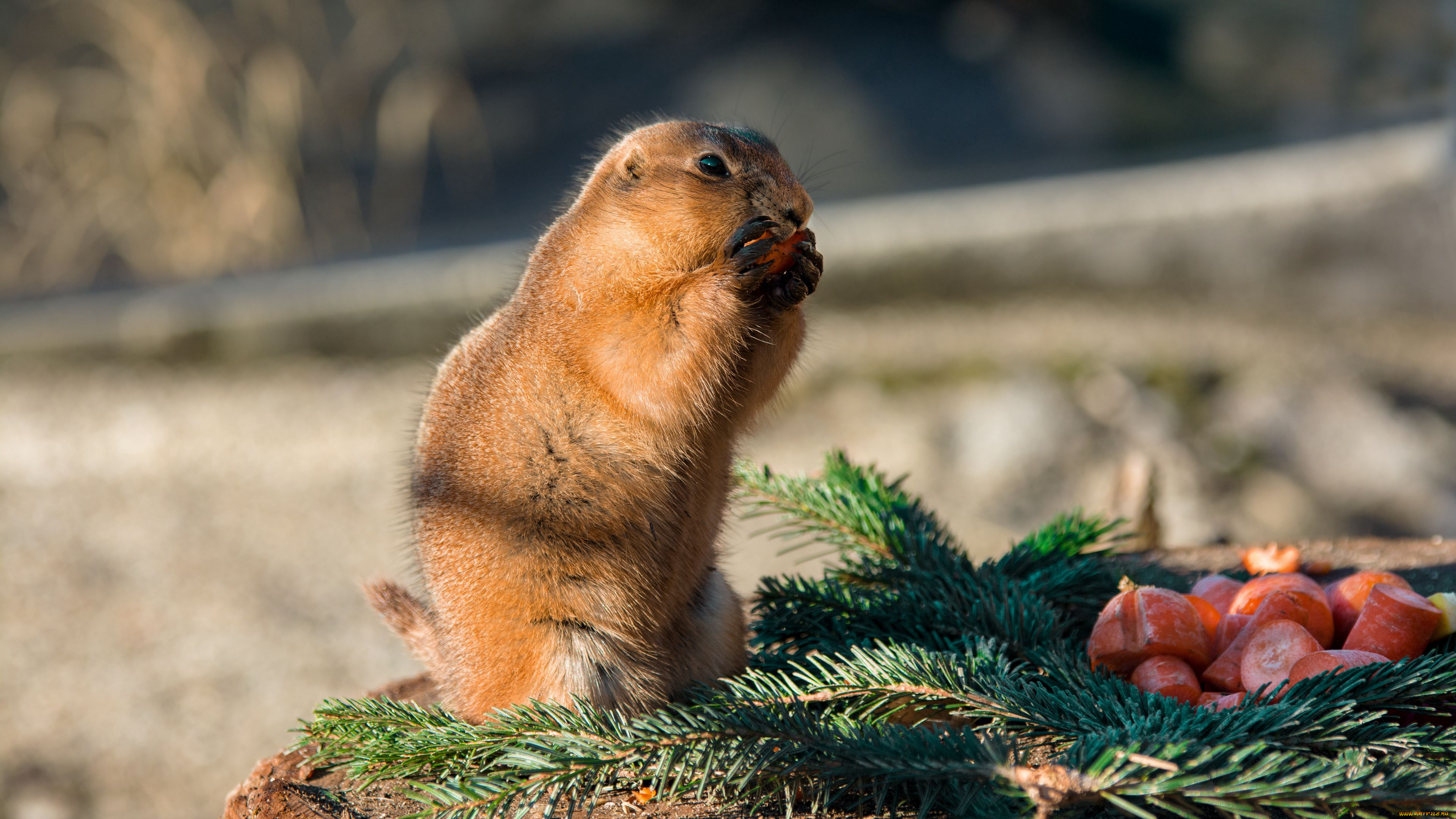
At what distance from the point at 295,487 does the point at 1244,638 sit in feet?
14.4

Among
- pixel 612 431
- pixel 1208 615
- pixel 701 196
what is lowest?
pixel 1208 615

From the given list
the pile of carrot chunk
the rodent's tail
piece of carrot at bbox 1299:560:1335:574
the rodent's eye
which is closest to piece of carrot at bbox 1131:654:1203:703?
the pile of carrot chunk

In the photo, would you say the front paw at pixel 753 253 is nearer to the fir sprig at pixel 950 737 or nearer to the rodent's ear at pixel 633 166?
the rodent's ear at pixel 633 166

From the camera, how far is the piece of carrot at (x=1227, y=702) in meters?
1.33

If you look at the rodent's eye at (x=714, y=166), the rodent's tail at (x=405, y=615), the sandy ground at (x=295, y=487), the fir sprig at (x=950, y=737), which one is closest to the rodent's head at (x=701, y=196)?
the rodent's eye at (x=714, y=166)

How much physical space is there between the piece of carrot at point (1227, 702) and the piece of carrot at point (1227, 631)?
18 centimetres

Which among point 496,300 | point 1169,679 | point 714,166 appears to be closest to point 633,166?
point 714,166

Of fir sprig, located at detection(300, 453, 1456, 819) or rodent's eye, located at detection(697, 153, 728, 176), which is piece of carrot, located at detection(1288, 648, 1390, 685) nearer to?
fir sprig, located at detection(300, 453, 1456, 819)

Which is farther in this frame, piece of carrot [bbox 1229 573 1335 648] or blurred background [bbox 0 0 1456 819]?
blurred background [bbox 0 0 1456 819]

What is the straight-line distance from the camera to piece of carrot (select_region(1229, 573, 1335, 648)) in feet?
5.12

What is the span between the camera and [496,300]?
1.95 meters

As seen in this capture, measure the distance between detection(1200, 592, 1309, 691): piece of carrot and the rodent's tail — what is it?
3.83ft

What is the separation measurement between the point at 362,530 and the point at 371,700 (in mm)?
3297

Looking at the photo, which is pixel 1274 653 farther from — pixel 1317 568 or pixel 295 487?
pixel 295 487
